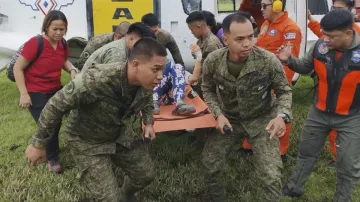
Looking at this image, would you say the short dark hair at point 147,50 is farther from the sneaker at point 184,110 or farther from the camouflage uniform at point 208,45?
the camouflage uniform at point 208,45

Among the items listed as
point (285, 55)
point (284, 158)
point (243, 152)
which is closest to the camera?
point (285, 55)

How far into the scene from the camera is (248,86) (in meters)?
2.87

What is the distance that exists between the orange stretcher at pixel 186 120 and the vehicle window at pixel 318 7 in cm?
363

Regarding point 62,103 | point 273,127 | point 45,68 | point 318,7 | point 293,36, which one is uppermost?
point 318,7

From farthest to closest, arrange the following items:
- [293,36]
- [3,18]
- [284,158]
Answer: [3,18] < [284,158] < [293,36]

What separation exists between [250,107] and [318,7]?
4.36 meters

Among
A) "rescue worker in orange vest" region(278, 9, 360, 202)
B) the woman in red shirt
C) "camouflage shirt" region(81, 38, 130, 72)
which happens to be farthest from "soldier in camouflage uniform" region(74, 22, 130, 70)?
"rescue worker in orange vest" region(278, 9, 360, 202)

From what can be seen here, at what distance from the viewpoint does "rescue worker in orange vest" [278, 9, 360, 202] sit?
2.78 m

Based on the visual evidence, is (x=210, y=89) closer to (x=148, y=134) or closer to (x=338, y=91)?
(x=148, y=134)

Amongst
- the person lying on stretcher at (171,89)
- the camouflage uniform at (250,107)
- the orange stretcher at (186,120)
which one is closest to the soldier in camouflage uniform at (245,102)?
the camouflage uniform at (250,107)

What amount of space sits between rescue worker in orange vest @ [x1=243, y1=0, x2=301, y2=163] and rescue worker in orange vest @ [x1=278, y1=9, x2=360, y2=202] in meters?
0.94

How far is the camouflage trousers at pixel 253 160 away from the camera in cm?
273

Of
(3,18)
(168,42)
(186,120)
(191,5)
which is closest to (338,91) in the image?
(186,120)

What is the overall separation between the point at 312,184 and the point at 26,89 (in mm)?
2836
